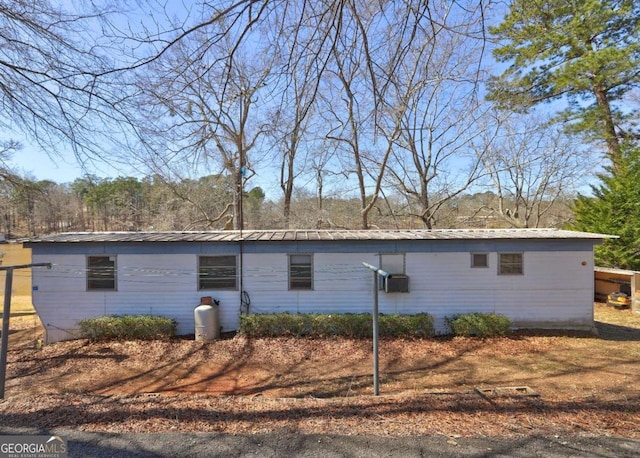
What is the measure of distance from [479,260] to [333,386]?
525 centimetres

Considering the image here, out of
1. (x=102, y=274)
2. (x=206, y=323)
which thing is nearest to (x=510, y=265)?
(x=206, y=323)

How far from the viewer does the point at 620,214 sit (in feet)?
40.2

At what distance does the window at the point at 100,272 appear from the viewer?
340 inches

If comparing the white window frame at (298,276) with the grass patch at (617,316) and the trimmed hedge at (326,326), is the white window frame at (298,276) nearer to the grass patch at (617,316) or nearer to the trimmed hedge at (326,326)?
the trimmed hedge at (326,326)

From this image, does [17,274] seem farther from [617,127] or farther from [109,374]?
[617,127]

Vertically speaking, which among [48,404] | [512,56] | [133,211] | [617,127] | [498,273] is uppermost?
[512,56]

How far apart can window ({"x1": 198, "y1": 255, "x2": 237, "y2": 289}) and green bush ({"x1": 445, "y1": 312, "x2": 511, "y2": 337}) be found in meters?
5.77

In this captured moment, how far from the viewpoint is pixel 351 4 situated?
254 cm

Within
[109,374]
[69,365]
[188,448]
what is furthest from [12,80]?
[69,365]

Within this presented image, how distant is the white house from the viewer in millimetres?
8602

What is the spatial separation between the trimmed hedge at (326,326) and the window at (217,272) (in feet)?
3.36

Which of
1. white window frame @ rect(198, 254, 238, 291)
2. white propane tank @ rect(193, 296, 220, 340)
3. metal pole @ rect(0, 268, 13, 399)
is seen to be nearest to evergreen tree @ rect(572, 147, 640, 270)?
white window frame @ rect(198, 254, 238, 291)

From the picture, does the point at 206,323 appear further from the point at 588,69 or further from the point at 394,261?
the point at 588,69

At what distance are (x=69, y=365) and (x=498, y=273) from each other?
10.2 meters
